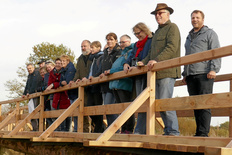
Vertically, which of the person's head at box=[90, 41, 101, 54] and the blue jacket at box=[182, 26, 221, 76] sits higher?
the person's head at box=[90, 41, 101, 54]

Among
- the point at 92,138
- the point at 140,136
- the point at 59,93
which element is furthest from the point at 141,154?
the point at 59,93

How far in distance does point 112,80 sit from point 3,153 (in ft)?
25.5

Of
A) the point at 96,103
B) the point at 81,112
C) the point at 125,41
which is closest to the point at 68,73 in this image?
the point at 96,103

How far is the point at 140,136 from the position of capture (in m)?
5.39

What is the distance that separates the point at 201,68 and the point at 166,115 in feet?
2.50

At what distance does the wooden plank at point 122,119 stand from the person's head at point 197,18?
3.83ft

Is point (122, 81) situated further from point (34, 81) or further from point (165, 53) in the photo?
point (34, 81)

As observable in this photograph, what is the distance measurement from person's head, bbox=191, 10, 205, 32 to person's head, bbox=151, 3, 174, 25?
0.40m

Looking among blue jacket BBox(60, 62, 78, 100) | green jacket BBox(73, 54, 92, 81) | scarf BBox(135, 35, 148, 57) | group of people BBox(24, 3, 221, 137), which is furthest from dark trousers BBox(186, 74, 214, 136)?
blue jacket BBox(60, 62, 78, 100)

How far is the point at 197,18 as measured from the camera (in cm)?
596

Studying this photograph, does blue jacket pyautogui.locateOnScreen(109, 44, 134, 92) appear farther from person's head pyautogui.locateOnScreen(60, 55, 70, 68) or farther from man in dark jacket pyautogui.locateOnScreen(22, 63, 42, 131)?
man in dark jacket pyautogui.locateOnScreen(22, 63, 42, 131)

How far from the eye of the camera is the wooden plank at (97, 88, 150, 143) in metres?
5.20

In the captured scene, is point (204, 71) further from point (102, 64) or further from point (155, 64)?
point (102, 64)

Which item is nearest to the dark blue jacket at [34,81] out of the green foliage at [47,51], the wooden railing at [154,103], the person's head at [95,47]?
the person's head at [95,47]
